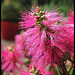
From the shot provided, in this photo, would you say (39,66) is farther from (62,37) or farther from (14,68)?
(14,68)

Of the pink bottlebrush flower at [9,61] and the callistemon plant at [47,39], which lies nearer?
the callistemon plant at [47,39]

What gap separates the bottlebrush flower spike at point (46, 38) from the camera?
0.25 meters

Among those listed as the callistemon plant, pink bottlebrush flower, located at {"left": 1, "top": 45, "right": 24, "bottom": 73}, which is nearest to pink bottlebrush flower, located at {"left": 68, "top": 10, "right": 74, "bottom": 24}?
the callistemon plant

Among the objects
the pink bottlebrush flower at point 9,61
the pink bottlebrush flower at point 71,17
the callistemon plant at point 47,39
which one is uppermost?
the pink bottlebrush flower at point 71,17

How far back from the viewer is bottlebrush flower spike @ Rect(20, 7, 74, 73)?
0.25m

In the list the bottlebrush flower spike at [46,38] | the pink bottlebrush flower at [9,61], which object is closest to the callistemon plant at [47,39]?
the bottlebrush flower spike at [46,38]

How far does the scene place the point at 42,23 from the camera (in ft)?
0.83

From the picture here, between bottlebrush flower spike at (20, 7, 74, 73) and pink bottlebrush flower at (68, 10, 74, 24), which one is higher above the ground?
pink bottlebrush flower at (68, 10, 74, 24)

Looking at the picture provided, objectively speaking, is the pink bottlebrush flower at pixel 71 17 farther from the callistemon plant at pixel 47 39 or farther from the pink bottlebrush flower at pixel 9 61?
the pink bottlebrush flower at pixel 9 61

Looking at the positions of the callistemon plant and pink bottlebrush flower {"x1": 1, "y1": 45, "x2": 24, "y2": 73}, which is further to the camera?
pink bottlebrush flower {"x1": 1, "y1": 45, "x2": 24, "y2": 73}

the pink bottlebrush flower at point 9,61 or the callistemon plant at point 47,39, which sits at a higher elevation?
the callistemon plant at point 47,39

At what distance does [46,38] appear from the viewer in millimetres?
256

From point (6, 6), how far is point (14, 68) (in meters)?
1.05

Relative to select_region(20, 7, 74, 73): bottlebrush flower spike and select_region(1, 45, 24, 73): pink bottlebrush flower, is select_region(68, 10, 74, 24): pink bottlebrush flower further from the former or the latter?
select_region(1, 45, 24, 73): pink bottlebrush flower
